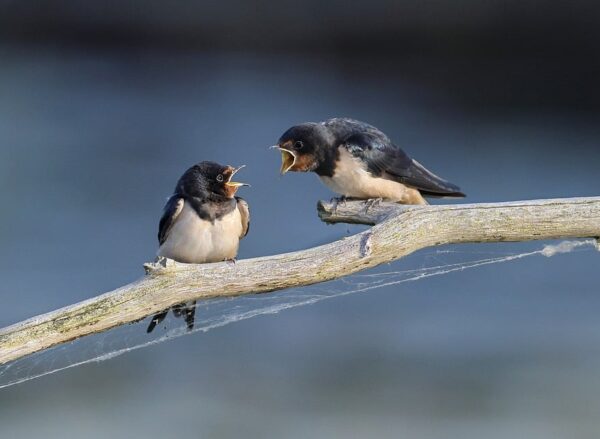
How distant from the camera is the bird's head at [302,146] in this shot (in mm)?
3066

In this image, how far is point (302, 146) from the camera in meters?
3.07

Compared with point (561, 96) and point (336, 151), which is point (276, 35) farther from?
point (336, 151)

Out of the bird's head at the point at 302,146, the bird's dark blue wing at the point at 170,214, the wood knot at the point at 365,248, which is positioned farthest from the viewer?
the bird's head at the point at 302,146

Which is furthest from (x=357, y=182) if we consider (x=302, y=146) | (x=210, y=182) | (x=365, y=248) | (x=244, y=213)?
(x=365, y=248)

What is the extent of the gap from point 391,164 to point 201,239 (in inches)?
26.8

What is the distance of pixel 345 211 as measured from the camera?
285 cm

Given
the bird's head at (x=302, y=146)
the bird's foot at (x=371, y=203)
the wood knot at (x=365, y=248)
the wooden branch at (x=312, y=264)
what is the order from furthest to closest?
the bird's head at (x=302, y=146) → the bird's foot at (x=371, y=203) → the wood knot at (x=365, y=248) → the wooden branch at (x=312, y=264)

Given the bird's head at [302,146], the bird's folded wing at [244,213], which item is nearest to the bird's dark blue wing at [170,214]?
the bird's folded wing at [244,213]

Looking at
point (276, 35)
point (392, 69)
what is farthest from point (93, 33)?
point (392, 69)

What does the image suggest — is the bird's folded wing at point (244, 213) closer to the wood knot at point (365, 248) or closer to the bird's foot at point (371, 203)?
Answer: the bird's foot at point (371, 203)

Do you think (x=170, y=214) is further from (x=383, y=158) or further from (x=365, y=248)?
(x=365, y=248)

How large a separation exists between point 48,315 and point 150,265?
0.77 feet

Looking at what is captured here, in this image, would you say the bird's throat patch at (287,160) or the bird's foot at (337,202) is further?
the bird's throat patch at (287,160)

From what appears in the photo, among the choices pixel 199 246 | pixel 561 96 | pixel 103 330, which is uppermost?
pixel 561 96
